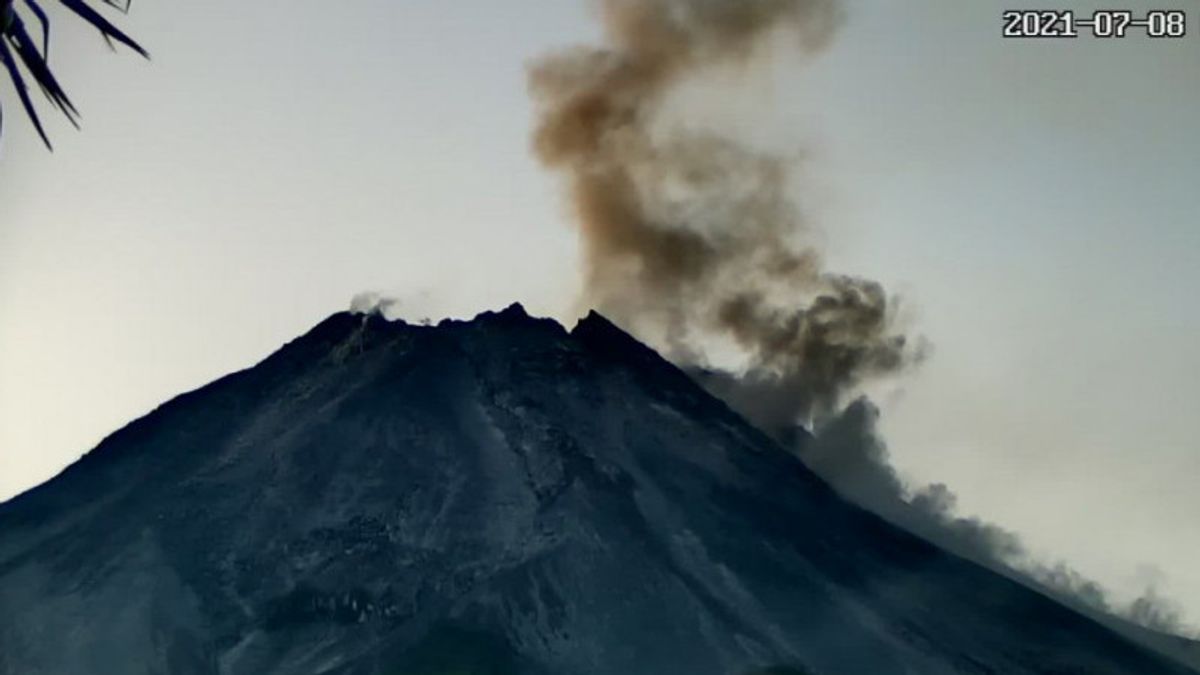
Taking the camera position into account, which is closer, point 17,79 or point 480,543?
point 17,79

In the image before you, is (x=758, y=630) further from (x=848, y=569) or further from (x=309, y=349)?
(x=309, y=349)

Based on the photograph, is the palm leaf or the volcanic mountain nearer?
the palm leaf

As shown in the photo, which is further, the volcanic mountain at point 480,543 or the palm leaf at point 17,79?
the volcanic mountain at point 480,543

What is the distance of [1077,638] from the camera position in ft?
325

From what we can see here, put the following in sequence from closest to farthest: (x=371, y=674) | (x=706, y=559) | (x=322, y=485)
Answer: (x=371, y=674) < (x=706, y=559) < (x=322, y=485)

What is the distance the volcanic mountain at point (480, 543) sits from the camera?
86125 millimetres

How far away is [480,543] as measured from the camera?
3841 inches

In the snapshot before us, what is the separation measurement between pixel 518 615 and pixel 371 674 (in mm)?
9839

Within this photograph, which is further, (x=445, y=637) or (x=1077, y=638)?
(x=1077, y=638)

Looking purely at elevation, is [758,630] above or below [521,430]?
below

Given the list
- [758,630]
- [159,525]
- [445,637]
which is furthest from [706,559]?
[159,525]

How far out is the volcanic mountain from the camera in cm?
8612

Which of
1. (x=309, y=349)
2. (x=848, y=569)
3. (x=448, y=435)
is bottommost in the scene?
(x=848, y=569)

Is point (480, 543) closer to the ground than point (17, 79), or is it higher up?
higher up
